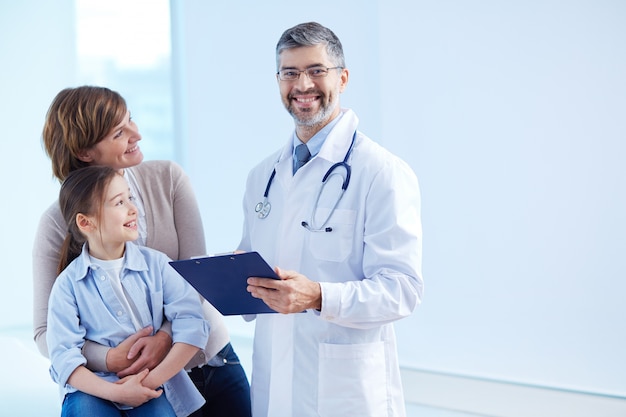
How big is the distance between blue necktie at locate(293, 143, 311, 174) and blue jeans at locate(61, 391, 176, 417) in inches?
26.5

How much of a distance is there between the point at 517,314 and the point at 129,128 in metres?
2.17

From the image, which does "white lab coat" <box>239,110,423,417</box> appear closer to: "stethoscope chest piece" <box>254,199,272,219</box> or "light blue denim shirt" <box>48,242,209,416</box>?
"stethoscope chest piece" <box>254,199,272,219</box>

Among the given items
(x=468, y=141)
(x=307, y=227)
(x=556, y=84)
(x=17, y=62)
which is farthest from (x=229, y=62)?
(x=307, y=227)

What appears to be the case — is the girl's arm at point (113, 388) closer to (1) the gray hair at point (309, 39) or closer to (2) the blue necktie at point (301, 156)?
(2) the blue necktie at point (301, 156)

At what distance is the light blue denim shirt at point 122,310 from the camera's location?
191 centimetres

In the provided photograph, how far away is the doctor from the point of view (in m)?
1.79

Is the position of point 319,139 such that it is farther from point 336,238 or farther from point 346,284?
point 346,284

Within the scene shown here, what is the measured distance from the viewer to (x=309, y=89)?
6.34ft

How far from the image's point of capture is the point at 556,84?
11.0 ft

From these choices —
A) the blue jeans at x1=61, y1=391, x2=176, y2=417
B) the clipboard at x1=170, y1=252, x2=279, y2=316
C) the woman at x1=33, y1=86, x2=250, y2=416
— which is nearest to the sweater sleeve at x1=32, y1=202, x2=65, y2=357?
the woman at x1=33, y1=86, x2=250, y2=416

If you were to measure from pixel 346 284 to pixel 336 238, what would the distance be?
0.47ft

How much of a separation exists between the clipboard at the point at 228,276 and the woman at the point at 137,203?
0.71 ft

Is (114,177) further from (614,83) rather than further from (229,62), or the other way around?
(229,62)

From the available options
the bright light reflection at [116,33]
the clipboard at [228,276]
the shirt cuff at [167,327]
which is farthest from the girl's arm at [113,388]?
the bright light reflection at [116,33]
